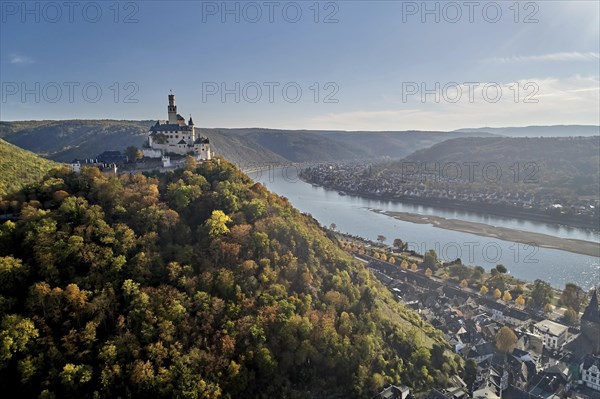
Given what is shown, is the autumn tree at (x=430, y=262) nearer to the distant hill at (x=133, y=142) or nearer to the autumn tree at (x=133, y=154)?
the autumn tree at (x=133, y=154)

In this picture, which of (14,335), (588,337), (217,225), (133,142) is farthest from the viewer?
(133,142)

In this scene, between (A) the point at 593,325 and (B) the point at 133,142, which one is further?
(B) the point at 133,142

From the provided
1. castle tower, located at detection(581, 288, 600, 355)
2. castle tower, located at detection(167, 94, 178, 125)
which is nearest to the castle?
castle tower, located at detection(167, 94, 178, 125)

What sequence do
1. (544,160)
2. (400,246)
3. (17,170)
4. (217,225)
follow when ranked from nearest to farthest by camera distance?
1. (217,225)
2. (17,170)
3. (400,246)
4. (544,160)

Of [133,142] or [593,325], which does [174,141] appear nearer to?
[593,325]

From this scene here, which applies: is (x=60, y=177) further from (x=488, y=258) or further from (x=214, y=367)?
(x=488, y=258)

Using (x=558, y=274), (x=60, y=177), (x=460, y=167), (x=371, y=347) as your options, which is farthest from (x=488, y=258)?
(x=460, y=167)

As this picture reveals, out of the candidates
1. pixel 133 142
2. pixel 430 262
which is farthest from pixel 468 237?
pixel 133 142
